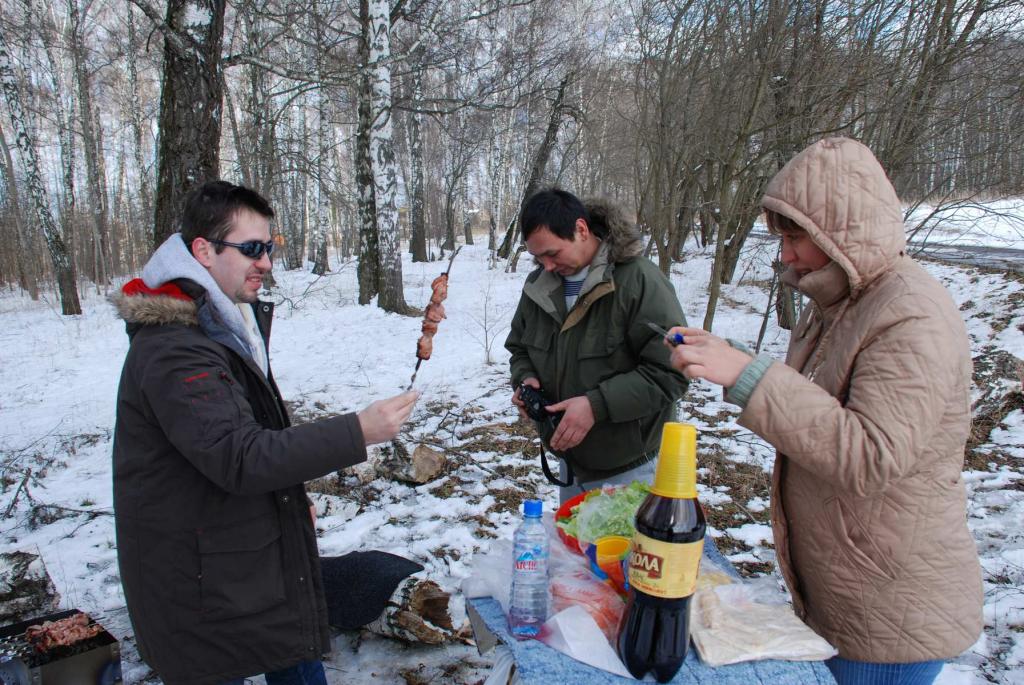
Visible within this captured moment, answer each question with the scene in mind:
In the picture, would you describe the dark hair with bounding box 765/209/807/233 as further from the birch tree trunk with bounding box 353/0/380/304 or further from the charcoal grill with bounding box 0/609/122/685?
the birch tree trunk with bounding box 353/0/380/304

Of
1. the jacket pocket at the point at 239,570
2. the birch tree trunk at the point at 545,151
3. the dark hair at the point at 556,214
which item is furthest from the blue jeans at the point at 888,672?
the birch tree trunk at the point at 545,151

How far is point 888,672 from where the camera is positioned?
153 centimetres

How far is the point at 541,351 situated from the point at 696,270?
53.3 feet

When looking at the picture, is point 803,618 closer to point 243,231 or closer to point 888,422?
point 888,422

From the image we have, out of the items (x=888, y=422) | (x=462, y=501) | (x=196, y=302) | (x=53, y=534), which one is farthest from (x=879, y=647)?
(x=53, y=534)

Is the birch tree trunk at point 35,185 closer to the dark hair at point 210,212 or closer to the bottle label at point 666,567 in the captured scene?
the dark hair at point 210,212

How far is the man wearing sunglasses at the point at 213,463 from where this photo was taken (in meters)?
1.61

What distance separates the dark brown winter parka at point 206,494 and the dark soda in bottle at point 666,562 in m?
0.82

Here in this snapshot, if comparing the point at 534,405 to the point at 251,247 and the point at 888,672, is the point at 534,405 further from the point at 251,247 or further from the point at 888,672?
the point at 888,672

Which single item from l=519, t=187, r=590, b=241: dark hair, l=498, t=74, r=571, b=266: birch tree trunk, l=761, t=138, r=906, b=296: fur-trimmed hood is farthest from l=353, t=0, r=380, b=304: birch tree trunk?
l=761, t=138, r=906, b=296: fur-trimmed hood

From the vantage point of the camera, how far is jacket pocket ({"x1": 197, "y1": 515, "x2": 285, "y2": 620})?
173cm

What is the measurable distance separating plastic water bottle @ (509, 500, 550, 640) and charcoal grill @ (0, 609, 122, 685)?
1.92 metres

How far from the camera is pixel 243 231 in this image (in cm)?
185

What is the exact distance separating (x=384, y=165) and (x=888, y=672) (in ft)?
36.7
